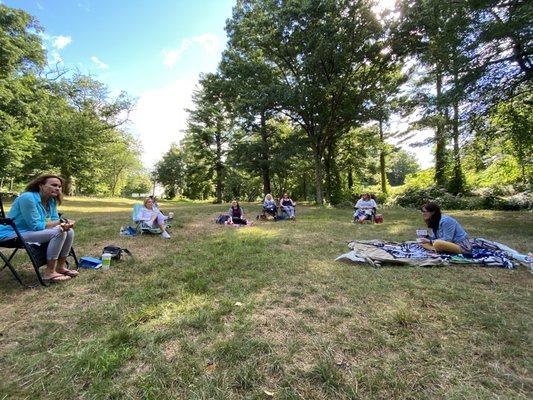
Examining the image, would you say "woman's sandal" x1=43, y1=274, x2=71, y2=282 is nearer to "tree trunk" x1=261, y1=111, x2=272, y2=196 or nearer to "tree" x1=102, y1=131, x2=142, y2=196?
"tree trunk" x1=261, y1=111, x2=272, y2=196

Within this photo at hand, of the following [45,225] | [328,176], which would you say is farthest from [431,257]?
[328,176]

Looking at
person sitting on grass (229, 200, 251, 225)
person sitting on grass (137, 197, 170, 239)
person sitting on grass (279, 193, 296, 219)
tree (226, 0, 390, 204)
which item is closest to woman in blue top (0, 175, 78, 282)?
person sitting on grass (137, 197, 170, 239)

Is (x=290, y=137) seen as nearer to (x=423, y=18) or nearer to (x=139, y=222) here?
(x=423, y=18)

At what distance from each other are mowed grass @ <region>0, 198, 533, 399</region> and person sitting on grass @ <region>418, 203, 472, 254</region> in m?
0.64

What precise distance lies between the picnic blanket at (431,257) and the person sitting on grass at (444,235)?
0.39 feet

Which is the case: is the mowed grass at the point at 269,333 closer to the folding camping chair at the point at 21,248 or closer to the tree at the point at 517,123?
the folding camping chair at the point at 21,248

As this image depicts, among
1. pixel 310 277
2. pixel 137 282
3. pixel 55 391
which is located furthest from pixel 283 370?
pixel 137 282

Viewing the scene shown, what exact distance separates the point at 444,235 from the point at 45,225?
6.08 metres

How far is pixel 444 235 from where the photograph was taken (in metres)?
5.14

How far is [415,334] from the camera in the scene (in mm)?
2496

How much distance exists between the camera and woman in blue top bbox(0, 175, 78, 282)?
361 cm

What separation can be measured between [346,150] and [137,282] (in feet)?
71.1

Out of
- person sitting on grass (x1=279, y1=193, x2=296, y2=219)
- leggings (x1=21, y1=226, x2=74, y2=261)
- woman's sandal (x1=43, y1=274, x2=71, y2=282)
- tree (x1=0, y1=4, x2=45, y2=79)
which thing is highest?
tree (x1=0, y1=4, x2=45, y2=79)

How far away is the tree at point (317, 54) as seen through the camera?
14.1 metres
